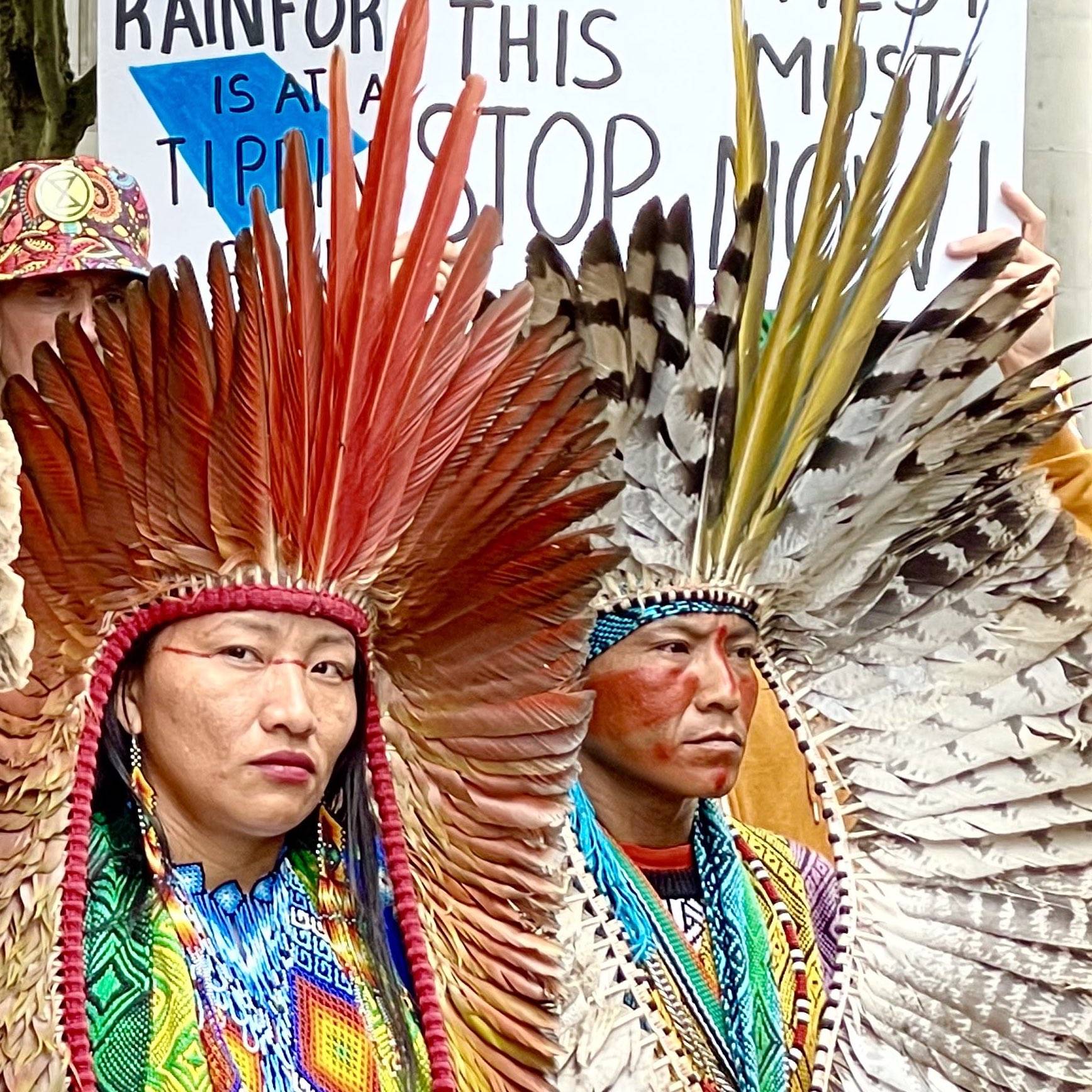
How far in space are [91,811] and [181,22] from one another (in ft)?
4.22

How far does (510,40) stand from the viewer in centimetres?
276

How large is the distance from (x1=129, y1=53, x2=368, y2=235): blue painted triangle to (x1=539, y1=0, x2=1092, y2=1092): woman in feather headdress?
0.62 m

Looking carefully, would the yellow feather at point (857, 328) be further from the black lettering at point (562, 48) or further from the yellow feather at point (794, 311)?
the black lettering at point (562, 48)

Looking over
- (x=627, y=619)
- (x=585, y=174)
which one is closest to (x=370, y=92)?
(x=585, y=174)

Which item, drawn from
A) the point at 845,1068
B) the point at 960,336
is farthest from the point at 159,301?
the point at 845,1068

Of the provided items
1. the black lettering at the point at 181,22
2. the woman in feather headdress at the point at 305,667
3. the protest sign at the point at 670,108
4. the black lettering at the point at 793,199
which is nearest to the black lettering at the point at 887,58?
the protest sign at the point at 670,108

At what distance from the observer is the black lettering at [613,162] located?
9.11 ft

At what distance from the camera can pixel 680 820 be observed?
2357 millimetres

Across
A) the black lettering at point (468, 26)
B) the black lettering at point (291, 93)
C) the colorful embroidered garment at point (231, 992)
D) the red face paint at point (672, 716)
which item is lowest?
the colorful embroidered garment at point (231, 992)

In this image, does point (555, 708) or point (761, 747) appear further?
point (761, 747)

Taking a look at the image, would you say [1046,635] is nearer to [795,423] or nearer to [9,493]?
[795,423]

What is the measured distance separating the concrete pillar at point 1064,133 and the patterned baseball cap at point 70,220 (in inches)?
101

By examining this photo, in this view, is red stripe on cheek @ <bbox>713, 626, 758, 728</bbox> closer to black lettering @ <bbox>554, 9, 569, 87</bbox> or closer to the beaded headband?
the beaded headband

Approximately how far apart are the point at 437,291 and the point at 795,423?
1.51ft
